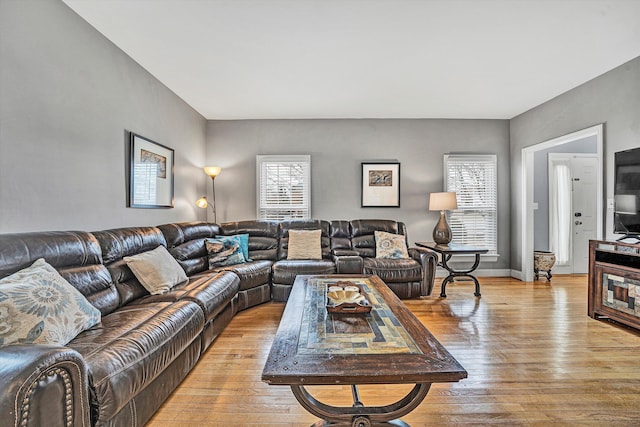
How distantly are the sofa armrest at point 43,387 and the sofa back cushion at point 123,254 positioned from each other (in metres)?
1.28

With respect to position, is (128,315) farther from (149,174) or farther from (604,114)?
(604,114)

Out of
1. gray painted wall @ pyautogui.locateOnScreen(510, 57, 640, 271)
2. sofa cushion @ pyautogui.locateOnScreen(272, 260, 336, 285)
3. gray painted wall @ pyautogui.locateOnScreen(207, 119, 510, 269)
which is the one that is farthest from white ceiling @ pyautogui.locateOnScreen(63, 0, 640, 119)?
sofa cushion @ pyautogui.locateOnScreen(272, 260, 336, 285)

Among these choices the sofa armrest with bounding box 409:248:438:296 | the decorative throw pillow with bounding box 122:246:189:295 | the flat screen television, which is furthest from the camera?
the sofa armrest with bounding box 409:248:438:296

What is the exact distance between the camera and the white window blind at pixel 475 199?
505 centimetres

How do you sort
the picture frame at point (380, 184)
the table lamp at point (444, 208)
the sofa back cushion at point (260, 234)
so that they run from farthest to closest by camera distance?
the picture frame at point (380, 184) → the table lamp at point (444, 208) → the sofa back cushion at point (260, 234)

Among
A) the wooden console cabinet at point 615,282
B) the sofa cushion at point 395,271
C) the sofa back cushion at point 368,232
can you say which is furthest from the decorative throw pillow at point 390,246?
the wooden console cabinet at point 615,282

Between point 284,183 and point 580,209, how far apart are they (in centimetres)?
524

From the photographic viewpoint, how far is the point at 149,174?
338 centimetres

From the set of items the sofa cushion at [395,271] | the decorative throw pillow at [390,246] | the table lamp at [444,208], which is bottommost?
the sofa cushion at [395,271]

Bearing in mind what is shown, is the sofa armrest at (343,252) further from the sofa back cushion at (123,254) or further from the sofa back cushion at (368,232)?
the sofa back cushion at (123,254)

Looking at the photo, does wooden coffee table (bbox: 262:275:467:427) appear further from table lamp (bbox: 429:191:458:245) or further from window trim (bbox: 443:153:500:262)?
window trim (bbox: 443:153:500:262)

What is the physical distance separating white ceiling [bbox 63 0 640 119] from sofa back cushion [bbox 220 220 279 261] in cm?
179

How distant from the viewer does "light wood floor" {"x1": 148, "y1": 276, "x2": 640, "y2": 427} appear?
171 cm

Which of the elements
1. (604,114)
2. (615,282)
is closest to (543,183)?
(604,114)
